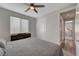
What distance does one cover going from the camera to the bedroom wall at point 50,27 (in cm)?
159

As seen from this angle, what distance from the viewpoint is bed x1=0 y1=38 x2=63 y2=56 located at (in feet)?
4.76

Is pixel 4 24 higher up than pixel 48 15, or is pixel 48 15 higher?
pixel 48 15

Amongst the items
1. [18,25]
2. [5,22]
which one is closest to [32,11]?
[18,25]

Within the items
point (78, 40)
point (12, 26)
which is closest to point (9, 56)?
point (12, 26)

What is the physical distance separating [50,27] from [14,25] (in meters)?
0.56

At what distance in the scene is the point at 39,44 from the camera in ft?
5.08

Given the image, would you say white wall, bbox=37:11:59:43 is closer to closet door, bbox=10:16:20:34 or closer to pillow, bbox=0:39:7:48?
closet door, bbox=10:16:20:34

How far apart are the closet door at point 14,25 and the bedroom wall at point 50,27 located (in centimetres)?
32

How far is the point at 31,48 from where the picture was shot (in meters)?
1.50

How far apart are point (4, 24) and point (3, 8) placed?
0.23 meters

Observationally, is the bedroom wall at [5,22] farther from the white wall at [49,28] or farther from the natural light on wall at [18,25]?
the white wall at [49,28]

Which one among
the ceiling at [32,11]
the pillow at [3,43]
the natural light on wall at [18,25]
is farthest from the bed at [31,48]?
the ceiling at [32,11]

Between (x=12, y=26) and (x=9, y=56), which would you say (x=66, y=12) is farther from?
(x=9, y=56)

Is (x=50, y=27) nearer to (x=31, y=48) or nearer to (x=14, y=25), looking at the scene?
(x=31, y=48)
